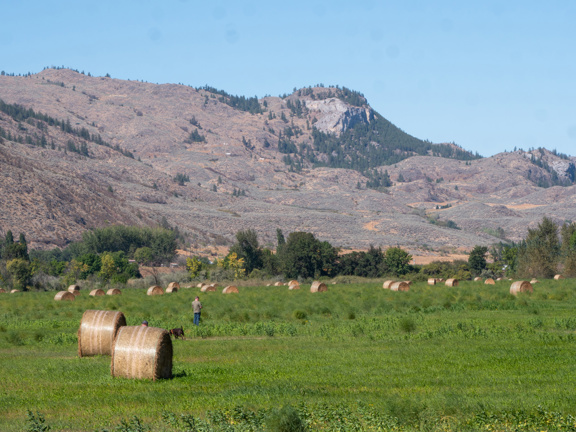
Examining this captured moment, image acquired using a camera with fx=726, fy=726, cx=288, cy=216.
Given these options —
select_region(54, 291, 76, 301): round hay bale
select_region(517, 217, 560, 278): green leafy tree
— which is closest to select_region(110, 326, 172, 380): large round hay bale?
select_region(54, 291, 76, 301): round hay bale

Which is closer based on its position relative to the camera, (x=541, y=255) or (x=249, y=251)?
(x=541, y=255)

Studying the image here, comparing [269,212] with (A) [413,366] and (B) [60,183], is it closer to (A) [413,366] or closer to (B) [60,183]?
(B) [60,183]

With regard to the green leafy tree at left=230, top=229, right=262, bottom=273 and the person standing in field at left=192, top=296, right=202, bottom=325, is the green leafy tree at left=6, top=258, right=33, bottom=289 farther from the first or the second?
the person standing in field at left=192, top=296, right=202, bottom=325

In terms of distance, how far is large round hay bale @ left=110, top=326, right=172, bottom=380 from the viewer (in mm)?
15359

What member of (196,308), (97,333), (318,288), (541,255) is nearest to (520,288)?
(318,288)

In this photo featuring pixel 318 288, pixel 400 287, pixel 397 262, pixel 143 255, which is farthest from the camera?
pixel 143 255

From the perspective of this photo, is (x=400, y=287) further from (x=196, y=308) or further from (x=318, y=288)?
(x=196, y=308)

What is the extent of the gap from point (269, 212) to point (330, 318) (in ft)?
527

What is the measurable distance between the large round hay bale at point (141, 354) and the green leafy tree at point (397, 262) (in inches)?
3244

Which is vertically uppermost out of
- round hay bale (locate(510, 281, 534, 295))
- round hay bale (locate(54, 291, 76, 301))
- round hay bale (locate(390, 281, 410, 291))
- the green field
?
round hay bale (locate(510, 281, 534, 295))

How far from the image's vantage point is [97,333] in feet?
64.6

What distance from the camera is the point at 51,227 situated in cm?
13338

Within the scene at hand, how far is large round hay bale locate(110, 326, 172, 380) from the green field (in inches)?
12.2

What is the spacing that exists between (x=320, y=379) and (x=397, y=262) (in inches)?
3300
